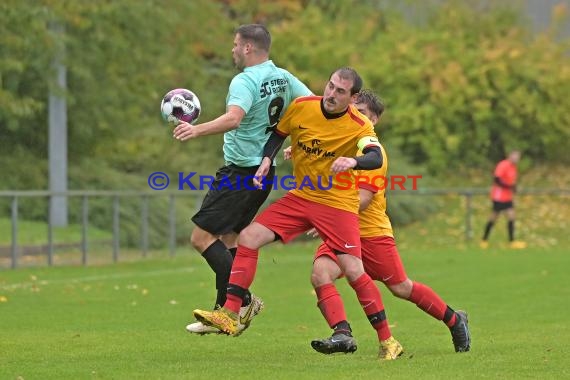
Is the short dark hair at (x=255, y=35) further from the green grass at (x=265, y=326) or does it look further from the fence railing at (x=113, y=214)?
the fence railing at (x=113, y=214)

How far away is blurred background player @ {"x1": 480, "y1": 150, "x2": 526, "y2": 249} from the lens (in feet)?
93.2

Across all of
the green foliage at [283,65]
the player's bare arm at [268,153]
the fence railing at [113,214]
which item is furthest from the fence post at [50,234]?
the player's bare arm at [268,153]

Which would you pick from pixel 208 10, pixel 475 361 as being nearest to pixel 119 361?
pixel 475 361

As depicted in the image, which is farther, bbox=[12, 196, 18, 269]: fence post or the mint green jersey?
bbox=[12, 196, 18, 269]: fence post

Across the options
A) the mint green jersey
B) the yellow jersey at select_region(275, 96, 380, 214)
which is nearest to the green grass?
the yellow jersey at select_region(275, 96, 380, 214)

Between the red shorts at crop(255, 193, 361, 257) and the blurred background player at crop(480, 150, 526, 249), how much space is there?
18477 mm

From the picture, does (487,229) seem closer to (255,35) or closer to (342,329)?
(255,35)

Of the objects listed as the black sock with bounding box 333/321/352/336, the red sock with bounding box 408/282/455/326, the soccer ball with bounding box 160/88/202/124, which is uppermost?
the soccer ball with bounding box 160/88/202/124

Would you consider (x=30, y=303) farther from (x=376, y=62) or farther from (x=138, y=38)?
(x=376, y=62)

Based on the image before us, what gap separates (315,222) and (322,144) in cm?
54

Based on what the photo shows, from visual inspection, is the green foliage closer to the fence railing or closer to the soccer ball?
the fence railing

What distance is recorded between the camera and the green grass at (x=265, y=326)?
9.39 meters

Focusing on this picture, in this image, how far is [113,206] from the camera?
23.3 meters

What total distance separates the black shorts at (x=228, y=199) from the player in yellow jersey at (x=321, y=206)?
468 millimetres
